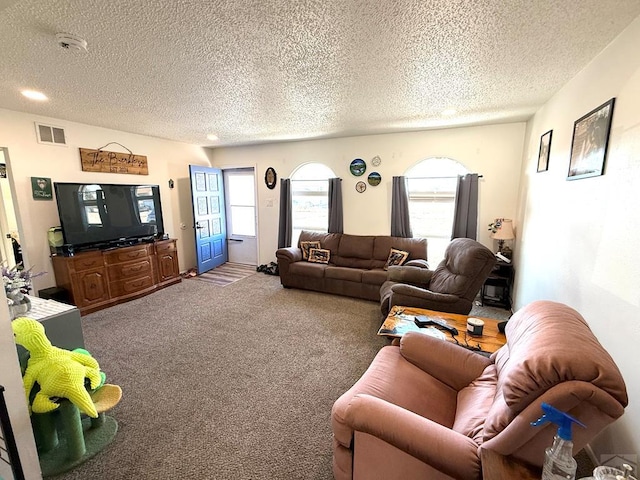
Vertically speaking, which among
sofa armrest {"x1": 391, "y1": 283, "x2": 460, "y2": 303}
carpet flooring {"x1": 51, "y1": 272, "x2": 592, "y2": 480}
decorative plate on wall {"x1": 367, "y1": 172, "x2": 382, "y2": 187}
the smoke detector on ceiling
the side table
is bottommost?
carpet flooring {"x1": 51, "y1": 272, "x2": 592, "y2": 480}

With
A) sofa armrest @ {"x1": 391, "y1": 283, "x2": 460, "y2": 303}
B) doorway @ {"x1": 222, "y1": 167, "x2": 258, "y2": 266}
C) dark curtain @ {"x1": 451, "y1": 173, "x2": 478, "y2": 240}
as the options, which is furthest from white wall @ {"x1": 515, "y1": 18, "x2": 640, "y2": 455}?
doorway @ {"x1": 222, "y1": 167, "x2": 258, "y2": 266}

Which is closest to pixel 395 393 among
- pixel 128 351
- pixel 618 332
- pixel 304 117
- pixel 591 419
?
pixel 591 419

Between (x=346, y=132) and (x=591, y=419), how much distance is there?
4225mm

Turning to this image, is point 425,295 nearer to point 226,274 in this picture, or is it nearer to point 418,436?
point 418,436

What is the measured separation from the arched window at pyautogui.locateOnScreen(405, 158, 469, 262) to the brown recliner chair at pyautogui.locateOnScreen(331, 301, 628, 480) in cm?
298

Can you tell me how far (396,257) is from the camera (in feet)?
13.8

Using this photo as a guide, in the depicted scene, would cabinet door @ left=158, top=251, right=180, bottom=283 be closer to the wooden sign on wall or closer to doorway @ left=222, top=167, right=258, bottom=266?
the wooden sign on wall

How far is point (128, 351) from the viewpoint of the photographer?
2.74m

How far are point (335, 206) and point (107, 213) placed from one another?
3.39 metres

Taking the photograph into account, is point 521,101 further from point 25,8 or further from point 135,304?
point 135,304

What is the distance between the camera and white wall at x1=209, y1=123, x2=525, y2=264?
3.96 meters

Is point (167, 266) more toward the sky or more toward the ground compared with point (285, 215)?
more toward the ground

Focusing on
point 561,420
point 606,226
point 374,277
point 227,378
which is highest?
point 606,226

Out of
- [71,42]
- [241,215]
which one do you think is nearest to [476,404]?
[71,42]
